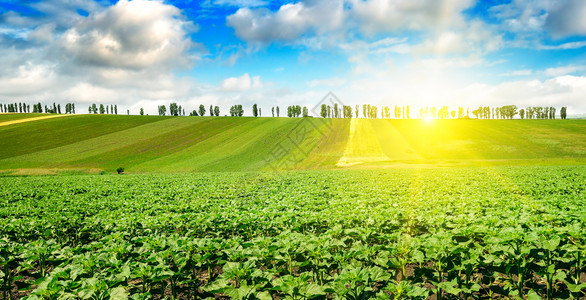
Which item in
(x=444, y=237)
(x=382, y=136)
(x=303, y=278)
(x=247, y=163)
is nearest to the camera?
(x=303, y=278)

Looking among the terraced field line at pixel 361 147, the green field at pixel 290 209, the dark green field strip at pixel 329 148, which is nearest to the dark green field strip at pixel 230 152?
the green field at pixel 290 209

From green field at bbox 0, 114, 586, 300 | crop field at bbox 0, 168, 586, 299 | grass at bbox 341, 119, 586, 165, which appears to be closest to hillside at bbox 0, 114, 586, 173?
grass at bbox 341, 119, 586, 165

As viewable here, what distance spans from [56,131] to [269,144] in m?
64.3

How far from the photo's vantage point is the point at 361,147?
7106 centimetres

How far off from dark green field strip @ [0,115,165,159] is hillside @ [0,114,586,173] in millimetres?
231

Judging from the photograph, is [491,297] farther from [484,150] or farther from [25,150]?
[25,150]

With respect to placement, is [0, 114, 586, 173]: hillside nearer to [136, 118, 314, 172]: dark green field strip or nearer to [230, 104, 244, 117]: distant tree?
[136, 118, 314, 172]: dark green field strip

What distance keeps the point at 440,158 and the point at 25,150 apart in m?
94.8

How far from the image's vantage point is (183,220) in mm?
11016

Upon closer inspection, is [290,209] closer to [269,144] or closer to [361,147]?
[361,147]

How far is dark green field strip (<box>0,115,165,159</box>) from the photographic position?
71.5 m

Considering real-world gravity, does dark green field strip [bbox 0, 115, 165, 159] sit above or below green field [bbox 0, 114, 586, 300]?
above

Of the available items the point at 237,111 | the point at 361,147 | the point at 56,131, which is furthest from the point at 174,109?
the point at 361,147

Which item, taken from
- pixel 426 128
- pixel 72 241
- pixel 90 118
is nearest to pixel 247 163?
pixel 72 241
